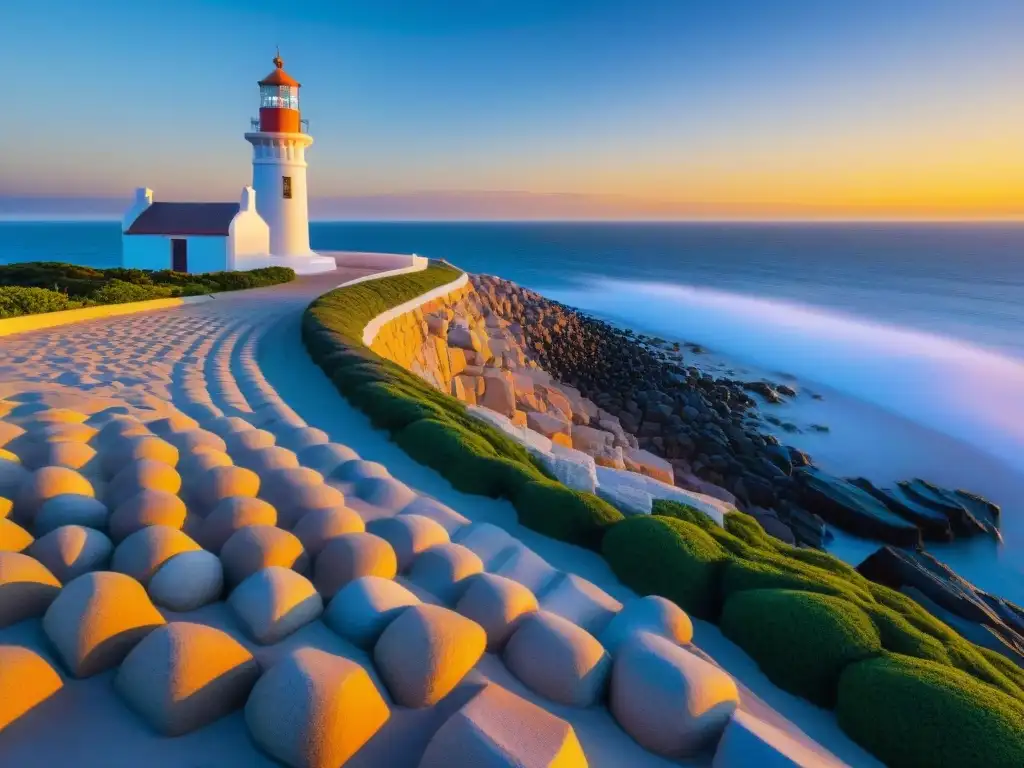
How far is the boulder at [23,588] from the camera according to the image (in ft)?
9.26

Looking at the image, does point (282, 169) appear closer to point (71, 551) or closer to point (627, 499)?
point (627, 499)

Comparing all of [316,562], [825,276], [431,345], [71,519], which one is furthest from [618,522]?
[825,276]

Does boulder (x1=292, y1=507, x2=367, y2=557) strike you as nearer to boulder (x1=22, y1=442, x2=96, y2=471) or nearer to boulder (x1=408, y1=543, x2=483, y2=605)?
boulder (x1=408, y1=543, x2=483, y2=605)

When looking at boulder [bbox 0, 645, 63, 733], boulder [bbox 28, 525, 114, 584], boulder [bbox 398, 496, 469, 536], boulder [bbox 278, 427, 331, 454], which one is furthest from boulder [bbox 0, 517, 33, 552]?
boulder [bbox 278, 427, 331, 454]

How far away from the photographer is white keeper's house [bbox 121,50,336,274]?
84.8ft

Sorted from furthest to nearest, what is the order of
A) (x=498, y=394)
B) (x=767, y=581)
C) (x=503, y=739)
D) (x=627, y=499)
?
(x=498, y=394) < (x=627, y=499) < (x=767, y=581) < (x=503, y=739)

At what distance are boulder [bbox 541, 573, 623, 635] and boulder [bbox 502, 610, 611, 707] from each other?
45 cm

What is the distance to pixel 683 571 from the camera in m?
4.27

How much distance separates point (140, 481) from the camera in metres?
4.07

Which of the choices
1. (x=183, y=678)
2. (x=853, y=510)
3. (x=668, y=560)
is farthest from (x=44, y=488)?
(x=853, y=510)

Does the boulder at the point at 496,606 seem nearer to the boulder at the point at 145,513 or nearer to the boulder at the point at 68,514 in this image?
the boulder at the point at 145,513

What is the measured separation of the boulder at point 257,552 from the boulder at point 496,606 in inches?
34.1

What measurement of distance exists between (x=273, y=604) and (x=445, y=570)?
37.6 inches

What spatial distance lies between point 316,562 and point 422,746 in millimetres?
1310
